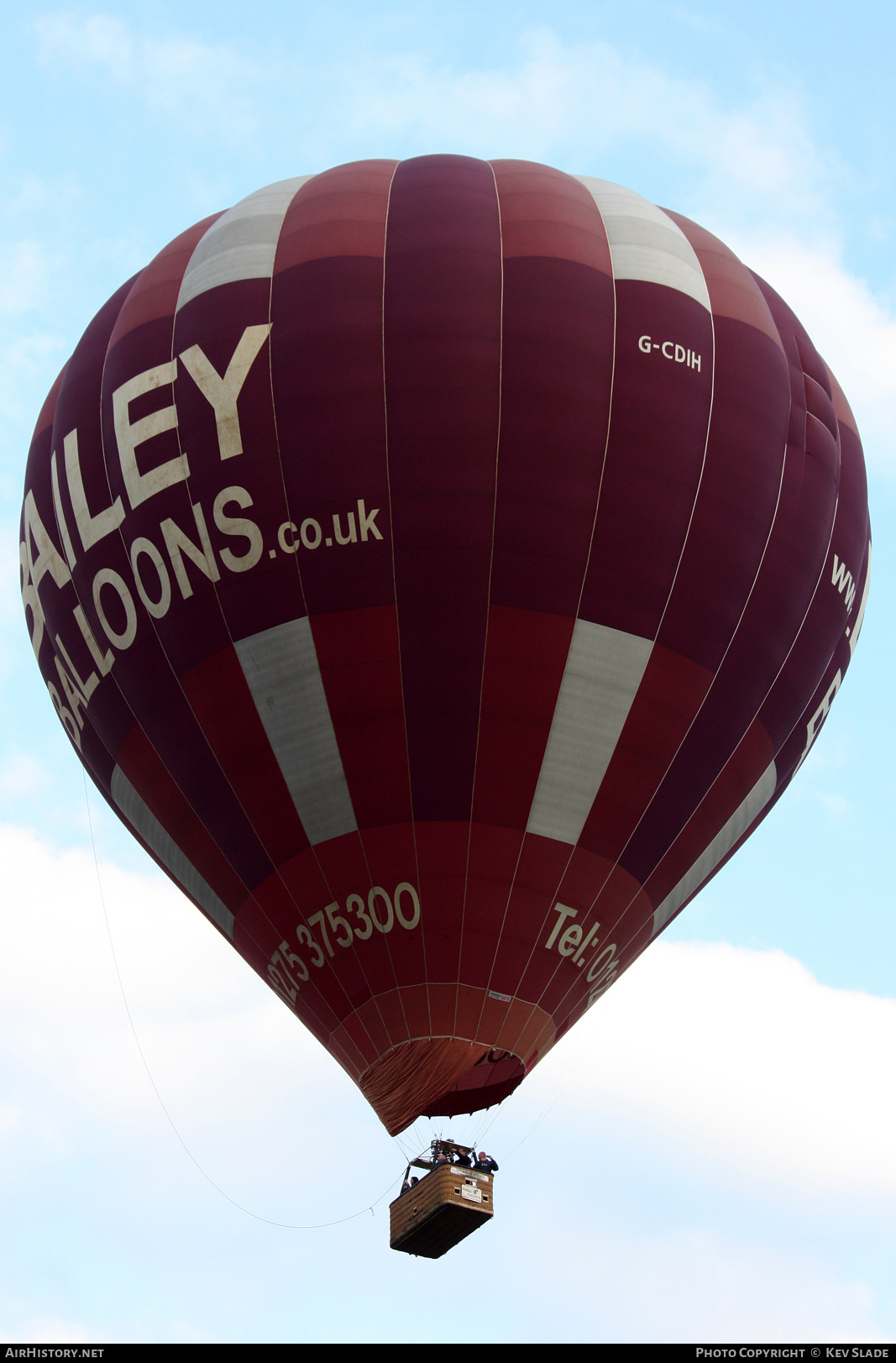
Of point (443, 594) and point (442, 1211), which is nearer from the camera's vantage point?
point (442, 1211)

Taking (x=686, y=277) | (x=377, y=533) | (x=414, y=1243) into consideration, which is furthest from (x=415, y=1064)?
(x=686, y=277)

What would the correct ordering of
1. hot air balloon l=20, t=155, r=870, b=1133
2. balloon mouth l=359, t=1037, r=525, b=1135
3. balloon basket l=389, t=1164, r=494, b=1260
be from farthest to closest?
hot air balloon l=20, t=155, r=870, b=1133 → balloon mouth l=359, t=1037, r=525, b=1135 → balloon basket l=389, t=1164, r=494, b=1260

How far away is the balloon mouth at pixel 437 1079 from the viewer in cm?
1720

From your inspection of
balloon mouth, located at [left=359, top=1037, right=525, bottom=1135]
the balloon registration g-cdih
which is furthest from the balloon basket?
the balloon registration g-cdih

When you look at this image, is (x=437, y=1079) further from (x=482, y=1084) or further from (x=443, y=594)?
(x=443, y=594)

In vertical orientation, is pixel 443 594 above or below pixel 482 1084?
above

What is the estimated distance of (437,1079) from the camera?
56.5 feet

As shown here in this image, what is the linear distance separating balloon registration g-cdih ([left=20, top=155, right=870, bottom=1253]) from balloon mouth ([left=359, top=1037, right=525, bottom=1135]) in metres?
0.03

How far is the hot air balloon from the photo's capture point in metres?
17.4

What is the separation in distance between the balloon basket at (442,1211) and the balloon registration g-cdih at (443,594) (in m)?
0.75

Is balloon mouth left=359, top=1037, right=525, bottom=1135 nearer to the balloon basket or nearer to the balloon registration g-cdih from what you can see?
the balloon registration g-cdih

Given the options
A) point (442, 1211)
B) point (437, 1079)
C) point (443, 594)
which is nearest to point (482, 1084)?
point (437, 1079)

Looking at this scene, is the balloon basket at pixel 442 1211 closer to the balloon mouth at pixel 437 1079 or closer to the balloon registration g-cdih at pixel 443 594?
the balloon mouth at pixel 437 1079

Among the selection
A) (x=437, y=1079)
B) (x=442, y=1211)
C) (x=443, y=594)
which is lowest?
(x=442, y=1211)
